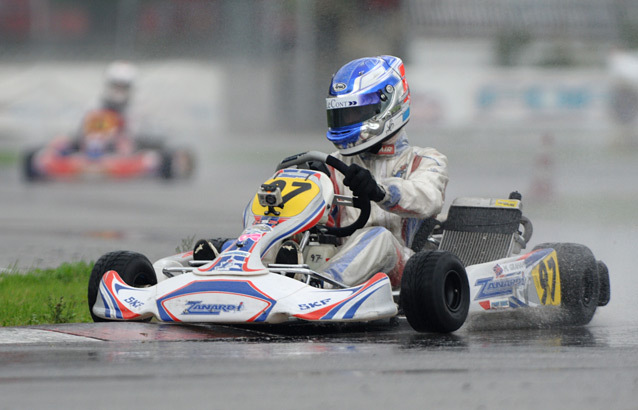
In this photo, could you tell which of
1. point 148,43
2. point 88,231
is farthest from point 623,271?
point 148,43

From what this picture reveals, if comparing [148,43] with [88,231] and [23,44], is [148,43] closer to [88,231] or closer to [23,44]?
[23,44]

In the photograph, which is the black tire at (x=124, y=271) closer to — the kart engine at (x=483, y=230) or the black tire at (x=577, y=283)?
the kart engine at (x=483, y=230)

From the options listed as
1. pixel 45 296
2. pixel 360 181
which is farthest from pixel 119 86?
pixel 360 181

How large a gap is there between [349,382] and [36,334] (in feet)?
6.38

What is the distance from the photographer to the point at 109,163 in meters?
18.4

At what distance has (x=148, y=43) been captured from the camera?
66.2 ft

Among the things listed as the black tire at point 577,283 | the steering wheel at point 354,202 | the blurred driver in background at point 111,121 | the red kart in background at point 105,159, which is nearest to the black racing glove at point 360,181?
the steering wheel at point 354,202

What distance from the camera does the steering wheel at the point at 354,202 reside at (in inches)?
238

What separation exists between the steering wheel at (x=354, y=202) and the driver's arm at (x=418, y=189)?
0.17m

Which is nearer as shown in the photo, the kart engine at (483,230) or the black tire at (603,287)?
the kart engine at (483,230)

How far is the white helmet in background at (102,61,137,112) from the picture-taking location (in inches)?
780

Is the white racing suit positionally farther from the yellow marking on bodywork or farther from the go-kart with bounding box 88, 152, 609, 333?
the yellow marking on bodywork

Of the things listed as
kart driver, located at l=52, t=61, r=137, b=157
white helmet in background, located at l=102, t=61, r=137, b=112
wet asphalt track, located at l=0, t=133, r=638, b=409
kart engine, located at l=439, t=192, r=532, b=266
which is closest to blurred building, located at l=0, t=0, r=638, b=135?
white helmet in background, located at l=102, t=61, r=137, b=112

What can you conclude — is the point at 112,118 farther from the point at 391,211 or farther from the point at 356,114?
the point at 391,211
